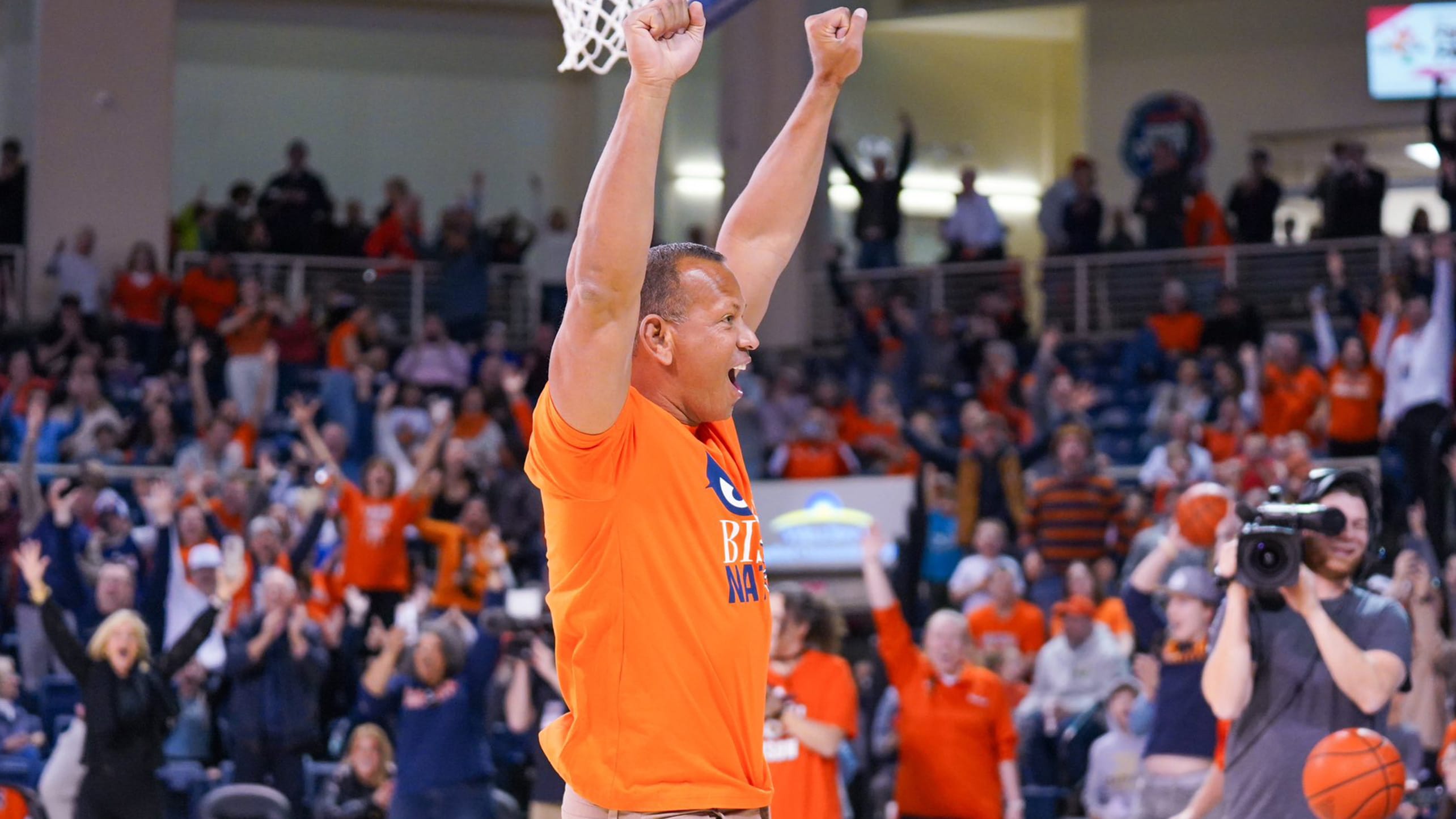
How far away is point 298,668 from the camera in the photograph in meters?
10.3

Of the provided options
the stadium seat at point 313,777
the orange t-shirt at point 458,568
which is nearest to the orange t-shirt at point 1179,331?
the orange t-shirt at point 458,568

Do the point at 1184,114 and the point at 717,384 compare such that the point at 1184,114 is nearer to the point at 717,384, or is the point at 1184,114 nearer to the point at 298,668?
the point at 298,668

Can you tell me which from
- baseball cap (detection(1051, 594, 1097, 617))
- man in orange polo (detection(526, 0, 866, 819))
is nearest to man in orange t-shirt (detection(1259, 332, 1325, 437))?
baseball cap (detection(1051, 594, 1097, 617))

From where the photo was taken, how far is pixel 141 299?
17.1 meters

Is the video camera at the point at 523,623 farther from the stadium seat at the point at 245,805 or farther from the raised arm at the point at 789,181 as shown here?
the raised arm at the point at 789,181

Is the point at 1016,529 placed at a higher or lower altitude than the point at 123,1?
lower

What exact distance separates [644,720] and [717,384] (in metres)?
0.63

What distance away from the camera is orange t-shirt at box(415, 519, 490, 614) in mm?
11867

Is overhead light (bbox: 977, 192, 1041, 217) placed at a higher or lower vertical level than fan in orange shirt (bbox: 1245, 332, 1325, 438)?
higher

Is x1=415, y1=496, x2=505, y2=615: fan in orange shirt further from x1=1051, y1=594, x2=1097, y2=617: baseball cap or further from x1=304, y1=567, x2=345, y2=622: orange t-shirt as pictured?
x1=1051, y1=594, x2=1097, y2=617: baseball cap

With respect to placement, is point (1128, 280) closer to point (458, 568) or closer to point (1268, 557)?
point (458, 568)

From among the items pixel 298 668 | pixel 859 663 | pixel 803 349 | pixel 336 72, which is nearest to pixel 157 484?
pixel 298 668

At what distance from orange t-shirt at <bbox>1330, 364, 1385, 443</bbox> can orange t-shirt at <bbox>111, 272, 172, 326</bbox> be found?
10439 millimetres

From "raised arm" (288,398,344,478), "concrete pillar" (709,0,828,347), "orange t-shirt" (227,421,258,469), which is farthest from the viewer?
"concrete pillar" (709,0,828,347)
